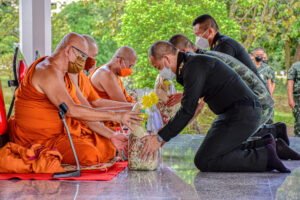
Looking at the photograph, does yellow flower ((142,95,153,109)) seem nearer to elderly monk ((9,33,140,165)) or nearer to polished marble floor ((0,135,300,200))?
elderly monk ((9,33,140,165))

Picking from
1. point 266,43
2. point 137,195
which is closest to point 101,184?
point 137,195

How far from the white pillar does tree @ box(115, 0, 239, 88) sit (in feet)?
5.36

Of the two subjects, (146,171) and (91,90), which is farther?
(91,90)

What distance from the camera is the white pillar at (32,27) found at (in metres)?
5.55

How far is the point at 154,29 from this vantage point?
6.94m

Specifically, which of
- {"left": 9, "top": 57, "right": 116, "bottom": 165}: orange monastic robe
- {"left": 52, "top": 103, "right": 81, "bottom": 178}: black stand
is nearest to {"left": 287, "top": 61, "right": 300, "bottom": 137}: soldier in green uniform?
{"left": 9, "top": 57, "right": 116, "bottom": 165}: orange monastic robe

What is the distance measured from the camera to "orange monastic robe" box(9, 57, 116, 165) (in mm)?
3432

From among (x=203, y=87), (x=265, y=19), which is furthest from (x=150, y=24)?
(x=203, y=87)

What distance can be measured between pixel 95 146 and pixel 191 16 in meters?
3.87

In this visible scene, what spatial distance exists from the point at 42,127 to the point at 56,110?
0.57 ft

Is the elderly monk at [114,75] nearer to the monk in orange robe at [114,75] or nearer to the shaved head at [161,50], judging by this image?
the monk in orange robe at [114,75]

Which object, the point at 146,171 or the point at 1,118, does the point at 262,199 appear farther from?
the point at 1,118

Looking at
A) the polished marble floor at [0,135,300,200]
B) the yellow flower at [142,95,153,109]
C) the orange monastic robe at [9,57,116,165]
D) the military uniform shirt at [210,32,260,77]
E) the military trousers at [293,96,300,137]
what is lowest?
the military trousers at [293,96,300,137]

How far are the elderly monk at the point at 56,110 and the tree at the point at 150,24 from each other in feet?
11.2
